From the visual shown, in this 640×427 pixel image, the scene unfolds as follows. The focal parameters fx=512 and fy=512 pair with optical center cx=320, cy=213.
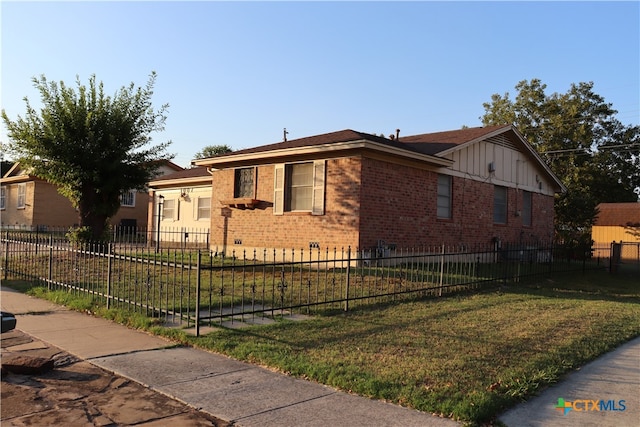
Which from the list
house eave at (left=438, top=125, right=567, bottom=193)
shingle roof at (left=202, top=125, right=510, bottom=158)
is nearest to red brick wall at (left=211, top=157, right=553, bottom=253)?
shingle roof at (left=202, top=125, right=510, bottom=158)

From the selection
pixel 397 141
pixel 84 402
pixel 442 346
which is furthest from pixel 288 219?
pixel 84 402

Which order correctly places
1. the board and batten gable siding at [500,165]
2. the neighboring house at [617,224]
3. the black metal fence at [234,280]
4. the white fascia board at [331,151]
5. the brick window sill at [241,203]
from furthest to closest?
the neighboring house at [617,224] → the board and batten gable siding at [500,165] → the brick window sill at [241,203] → the white fascia board at [331,151] → the black metal fence at [234,280]

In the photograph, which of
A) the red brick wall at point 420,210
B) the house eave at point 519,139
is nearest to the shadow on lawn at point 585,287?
the red brick wall at point 420,210

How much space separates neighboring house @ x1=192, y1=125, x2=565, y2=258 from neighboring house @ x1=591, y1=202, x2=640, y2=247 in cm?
2017

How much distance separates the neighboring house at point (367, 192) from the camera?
13734 millimetres

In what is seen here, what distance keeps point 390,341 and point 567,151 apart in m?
34.7

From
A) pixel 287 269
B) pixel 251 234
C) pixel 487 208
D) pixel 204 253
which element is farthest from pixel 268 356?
pixel 487 208

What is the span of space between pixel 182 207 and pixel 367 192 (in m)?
12.8

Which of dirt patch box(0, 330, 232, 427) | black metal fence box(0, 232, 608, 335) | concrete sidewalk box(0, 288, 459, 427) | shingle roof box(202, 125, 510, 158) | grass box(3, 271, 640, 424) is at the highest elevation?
shingle roof box(202, 125, 510, 158)

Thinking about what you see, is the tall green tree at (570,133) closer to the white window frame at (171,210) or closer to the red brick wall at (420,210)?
the red brick wall at (420,210)

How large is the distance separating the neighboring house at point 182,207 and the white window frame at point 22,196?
42.3 ft

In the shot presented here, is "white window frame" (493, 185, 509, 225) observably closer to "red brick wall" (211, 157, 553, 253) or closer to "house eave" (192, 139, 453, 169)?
"red brick wall" (211, 157, 553, 253)

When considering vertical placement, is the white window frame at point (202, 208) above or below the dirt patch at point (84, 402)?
above

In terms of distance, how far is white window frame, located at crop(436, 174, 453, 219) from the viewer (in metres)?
16.4
